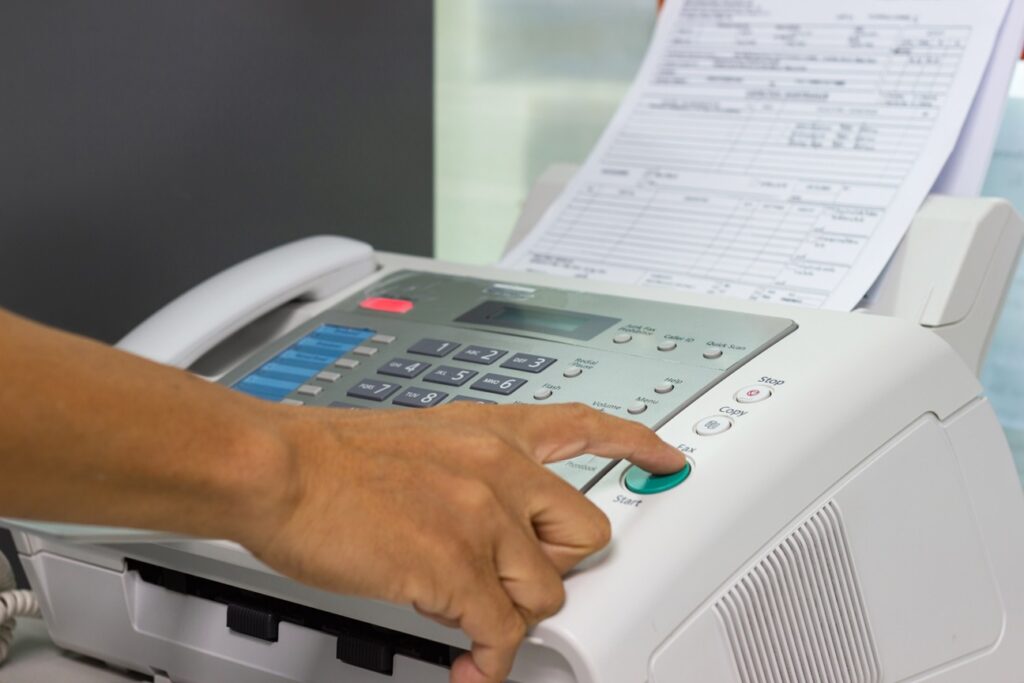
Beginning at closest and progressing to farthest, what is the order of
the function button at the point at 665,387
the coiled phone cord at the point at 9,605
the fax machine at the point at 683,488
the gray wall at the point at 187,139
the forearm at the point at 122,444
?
the forearm at the point at 122,444 < the fax machine at the point at 683,488 < the function button at the point at 665,387 < the coiled phone cord at the point at 9,605 < the gray wall at the point at 187,139

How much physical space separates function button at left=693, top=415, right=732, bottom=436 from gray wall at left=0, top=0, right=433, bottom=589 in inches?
21.4

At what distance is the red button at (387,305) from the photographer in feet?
2.49

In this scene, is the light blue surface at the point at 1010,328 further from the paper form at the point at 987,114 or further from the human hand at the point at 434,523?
the human hand at the point at 434,523

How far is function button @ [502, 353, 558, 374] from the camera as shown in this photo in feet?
2.11

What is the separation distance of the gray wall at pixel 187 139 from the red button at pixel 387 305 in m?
0.26

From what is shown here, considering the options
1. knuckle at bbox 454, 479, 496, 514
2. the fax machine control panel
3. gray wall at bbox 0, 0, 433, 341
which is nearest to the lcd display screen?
the fax machine control panel

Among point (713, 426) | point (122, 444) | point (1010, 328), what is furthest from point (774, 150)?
point (122, 444)

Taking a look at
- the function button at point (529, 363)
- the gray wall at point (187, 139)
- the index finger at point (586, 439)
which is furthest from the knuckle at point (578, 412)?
the gray wall at point (187, 139)

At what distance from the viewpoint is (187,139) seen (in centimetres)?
96

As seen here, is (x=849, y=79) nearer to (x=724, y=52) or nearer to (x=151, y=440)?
(x=724, y=52)

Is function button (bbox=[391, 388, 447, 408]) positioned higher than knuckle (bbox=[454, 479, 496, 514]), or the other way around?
knuckle (bbox=[454, 479, 496, 514])

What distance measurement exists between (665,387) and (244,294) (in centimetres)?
30

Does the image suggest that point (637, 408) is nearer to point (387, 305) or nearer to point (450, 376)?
point (450, 376)

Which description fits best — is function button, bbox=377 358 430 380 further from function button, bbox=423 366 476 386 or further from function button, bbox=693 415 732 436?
function button, bbox=693 415 732 436
